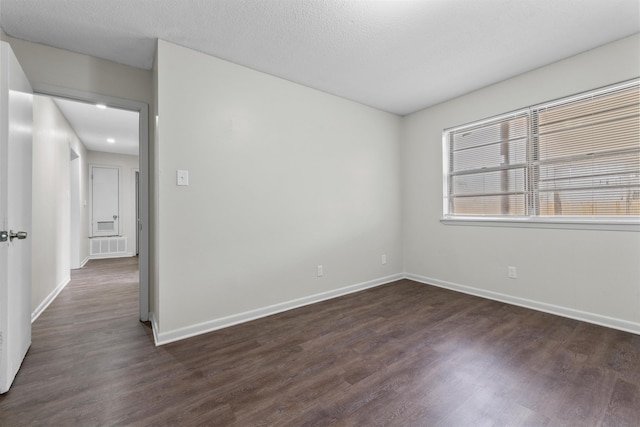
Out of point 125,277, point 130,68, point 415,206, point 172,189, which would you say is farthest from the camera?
point 125,277

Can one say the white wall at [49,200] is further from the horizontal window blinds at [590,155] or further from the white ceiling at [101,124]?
the horizontal window blinds at [590,155]

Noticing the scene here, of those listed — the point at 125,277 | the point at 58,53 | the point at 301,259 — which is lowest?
the point at 125,277

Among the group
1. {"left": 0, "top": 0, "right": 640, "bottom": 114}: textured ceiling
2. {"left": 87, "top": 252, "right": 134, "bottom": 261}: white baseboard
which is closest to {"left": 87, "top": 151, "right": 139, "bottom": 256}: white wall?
{"left": 87, "top": 252, "right": 134, "bottom": 261}: white baseboard

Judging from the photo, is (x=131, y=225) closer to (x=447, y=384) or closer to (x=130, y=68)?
(x=130, y=68)

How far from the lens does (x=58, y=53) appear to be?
2311mm

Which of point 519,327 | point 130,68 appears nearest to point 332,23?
point 130,68

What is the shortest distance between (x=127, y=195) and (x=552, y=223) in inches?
323

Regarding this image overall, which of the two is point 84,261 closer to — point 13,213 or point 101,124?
point 101,124

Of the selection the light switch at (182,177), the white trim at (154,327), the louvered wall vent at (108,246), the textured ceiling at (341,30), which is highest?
the textured ceiling at (341,30)

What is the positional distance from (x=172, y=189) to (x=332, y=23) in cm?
185

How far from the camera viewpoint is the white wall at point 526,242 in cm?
236

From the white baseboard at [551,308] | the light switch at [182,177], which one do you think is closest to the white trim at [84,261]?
the light switch at [182,177]

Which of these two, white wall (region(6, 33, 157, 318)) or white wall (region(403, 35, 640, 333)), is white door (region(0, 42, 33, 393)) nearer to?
white wall (region(6, 33, 157, 318))

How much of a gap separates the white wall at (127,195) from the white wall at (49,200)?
2.23 meters
